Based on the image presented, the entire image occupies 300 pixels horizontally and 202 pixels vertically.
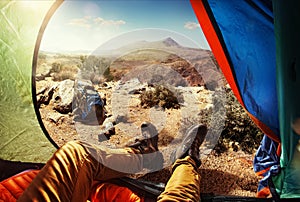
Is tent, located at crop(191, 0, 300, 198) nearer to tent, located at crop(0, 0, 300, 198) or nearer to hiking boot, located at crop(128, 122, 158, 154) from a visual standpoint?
tent, located at crop(0, 0, 300, 198)

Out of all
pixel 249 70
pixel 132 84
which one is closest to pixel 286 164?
pixel 249 70

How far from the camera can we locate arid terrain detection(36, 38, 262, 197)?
7.44 ft

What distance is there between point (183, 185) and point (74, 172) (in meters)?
0.44

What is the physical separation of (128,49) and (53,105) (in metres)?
2.38

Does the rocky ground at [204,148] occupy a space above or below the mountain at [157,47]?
below

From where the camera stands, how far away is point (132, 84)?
500 cm

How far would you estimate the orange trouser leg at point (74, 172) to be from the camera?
978 millimetres

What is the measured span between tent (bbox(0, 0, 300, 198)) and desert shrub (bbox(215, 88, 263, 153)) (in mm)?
1180

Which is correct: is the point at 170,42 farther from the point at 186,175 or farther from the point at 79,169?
the point at 79,169

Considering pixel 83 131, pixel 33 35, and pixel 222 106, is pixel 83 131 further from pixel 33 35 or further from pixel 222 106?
pixel 33 35

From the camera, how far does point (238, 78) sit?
1387mm

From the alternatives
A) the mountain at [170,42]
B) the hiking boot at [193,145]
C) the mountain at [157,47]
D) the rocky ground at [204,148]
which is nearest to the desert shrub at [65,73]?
the mountain at [157,47]

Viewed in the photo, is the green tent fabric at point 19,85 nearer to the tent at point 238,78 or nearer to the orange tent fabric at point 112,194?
the tent at point 238,78

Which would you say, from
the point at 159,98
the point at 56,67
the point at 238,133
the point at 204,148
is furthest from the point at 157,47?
the point at 204,148
